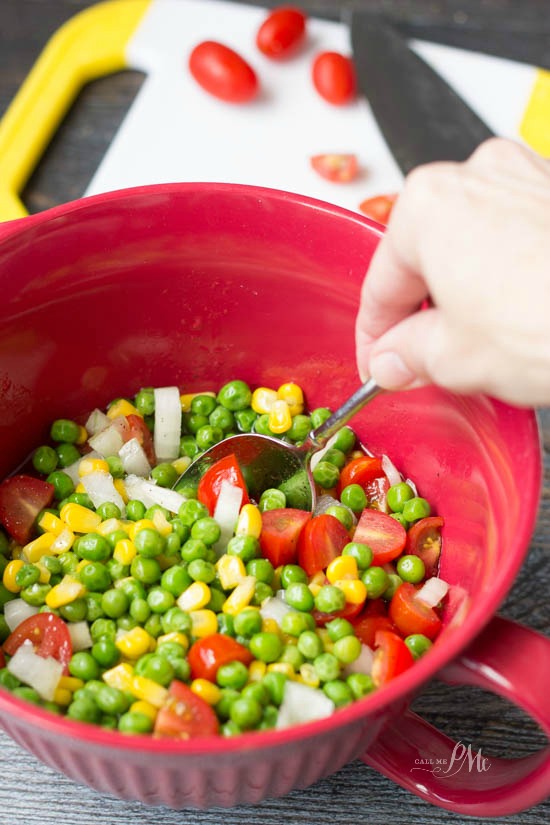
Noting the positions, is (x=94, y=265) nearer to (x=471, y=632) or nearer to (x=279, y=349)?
(x=279, y=349)

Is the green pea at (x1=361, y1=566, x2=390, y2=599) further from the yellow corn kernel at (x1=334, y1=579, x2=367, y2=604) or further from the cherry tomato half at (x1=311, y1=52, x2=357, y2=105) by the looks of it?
the cherry tomato half at (x1=311, y1=52, x2=357, y2=105)

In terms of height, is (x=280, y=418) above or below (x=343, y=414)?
below

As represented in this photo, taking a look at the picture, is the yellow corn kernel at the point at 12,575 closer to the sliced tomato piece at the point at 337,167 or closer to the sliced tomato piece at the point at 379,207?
the sliced tomato piece at the point at 379,207

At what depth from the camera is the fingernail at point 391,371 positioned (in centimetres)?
160

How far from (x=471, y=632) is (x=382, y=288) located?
1.93ft

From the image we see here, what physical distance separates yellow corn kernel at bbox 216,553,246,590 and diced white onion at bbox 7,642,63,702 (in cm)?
36

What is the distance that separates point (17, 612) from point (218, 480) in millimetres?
507

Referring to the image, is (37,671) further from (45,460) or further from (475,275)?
(475,275)

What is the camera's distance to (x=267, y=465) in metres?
2.16

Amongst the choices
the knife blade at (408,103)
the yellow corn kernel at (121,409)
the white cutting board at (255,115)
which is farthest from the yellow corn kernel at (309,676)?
the knife blade at (408,103)

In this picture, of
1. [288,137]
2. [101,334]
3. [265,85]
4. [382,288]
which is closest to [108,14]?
[265,85]

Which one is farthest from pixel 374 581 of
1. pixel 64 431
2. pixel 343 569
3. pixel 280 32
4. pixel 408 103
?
pixel 280 32

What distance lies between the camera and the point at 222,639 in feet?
5.87

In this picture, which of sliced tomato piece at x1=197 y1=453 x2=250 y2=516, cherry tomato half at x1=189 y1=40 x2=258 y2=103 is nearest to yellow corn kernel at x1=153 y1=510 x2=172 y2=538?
sliced tomato piece at x1=197 y1=453 x2=250 y2=516
